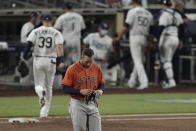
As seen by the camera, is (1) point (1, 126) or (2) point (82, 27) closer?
(1) point (1, 126)

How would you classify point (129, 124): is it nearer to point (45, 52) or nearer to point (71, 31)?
point (45, 52)

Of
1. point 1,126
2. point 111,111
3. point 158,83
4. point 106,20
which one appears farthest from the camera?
point 106,20

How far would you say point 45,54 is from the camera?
41.8 ft

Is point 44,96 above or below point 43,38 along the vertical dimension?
below

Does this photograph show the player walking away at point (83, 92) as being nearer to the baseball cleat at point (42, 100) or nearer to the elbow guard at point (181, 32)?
the baseball cleat at point (42, 100)

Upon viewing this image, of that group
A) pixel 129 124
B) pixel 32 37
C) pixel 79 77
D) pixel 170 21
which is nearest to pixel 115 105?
pixel 32 37

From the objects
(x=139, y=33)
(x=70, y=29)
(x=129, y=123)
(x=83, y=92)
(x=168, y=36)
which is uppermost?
(x=70, y=29)

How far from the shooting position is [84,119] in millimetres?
8508

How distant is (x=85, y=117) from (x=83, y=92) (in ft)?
1.13

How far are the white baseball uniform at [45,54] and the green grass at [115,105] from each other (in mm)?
702

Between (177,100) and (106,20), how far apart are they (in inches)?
385

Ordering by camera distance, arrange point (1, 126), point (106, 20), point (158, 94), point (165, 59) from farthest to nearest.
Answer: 1. point (106, 20)
2. point (165, 59)
3. point (158, 94)
4. point (1, 126)

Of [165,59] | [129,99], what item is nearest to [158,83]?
[165,59]

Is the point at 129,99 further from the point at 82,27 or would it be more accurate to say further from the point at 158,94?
the point at 82,27
